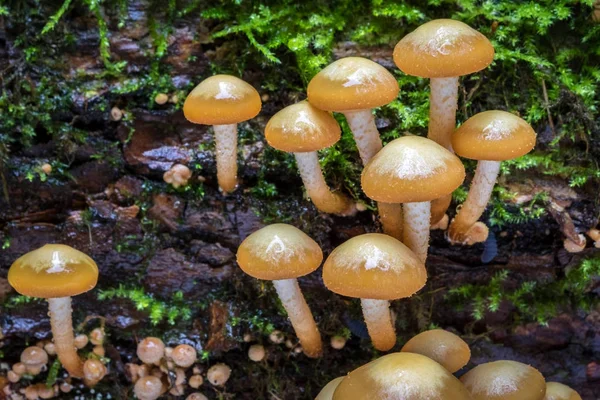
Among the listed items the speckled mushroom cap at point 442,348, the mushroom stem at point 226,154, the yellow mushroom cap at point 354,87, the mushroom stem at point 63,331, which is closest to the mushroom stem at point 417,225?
the speckled mushroom cap at point 442,348

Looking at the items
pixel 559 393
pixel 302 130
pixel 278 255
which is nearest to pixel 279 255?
pixel 278 255

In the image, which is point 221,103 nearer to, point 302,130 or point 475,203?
point 302,130

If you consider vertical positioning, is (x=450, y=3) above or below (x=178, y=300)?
above

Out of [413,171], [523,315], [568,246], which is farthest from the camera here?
[523,315]

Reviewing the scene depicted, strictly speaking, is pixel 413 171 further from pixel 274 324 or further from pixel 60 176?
pixel 60 176

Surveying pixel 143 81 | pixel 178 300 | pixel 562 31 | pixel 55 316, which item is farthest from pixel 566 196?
pixel 55 316

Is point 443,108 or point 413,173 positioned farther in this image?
point 443,108

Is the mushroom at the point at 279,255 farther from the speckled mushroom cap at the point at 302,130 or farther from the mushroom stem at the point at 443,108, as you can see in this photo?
the mushroom stem at the point at 443,108
